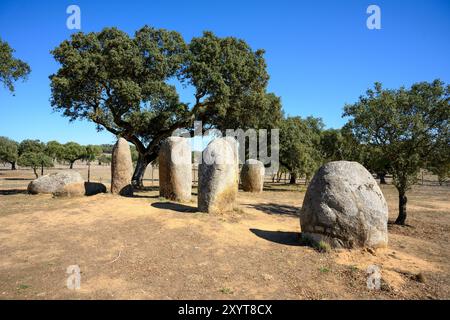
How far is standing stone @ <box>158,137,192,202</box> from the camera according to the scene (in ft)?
44.9

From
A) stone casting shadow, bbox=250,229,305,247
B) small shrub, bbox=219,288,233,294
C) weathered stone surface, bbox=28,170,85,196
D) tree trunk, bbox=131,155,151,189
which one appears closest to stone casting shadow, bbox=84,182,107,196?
weathered stone surface, bbox=28,170,85,196

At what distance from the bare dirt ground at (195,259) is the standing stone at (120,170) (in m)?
4.07

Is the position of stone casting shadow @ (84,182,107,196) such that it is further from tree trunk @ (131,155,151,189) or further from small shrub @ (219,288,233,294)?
small shrub @ (219,288,233,294)

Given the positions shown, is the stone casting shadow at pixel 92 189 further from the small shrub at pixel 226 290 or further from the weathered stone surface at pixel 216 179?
the small shrub at pixel 226 290

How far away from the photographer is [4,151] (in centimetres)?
4856

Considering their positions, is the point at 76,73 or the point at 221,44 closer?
the point at 76,73

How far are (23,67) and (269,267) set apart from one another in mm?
18194

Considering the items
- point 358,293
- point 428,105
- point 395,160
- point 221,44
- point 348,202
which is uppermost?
point 221,44

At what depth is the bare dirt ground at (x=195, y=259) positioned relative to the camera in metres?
5.21

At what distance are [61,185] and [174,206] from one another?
272 inches

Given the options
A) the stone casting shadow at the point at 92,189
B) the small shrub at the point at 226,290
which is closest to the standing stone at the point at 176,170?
the stone casting shadow at the point at 92,189

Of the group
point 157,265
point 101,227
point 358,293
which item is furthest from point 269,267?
point 101,227
